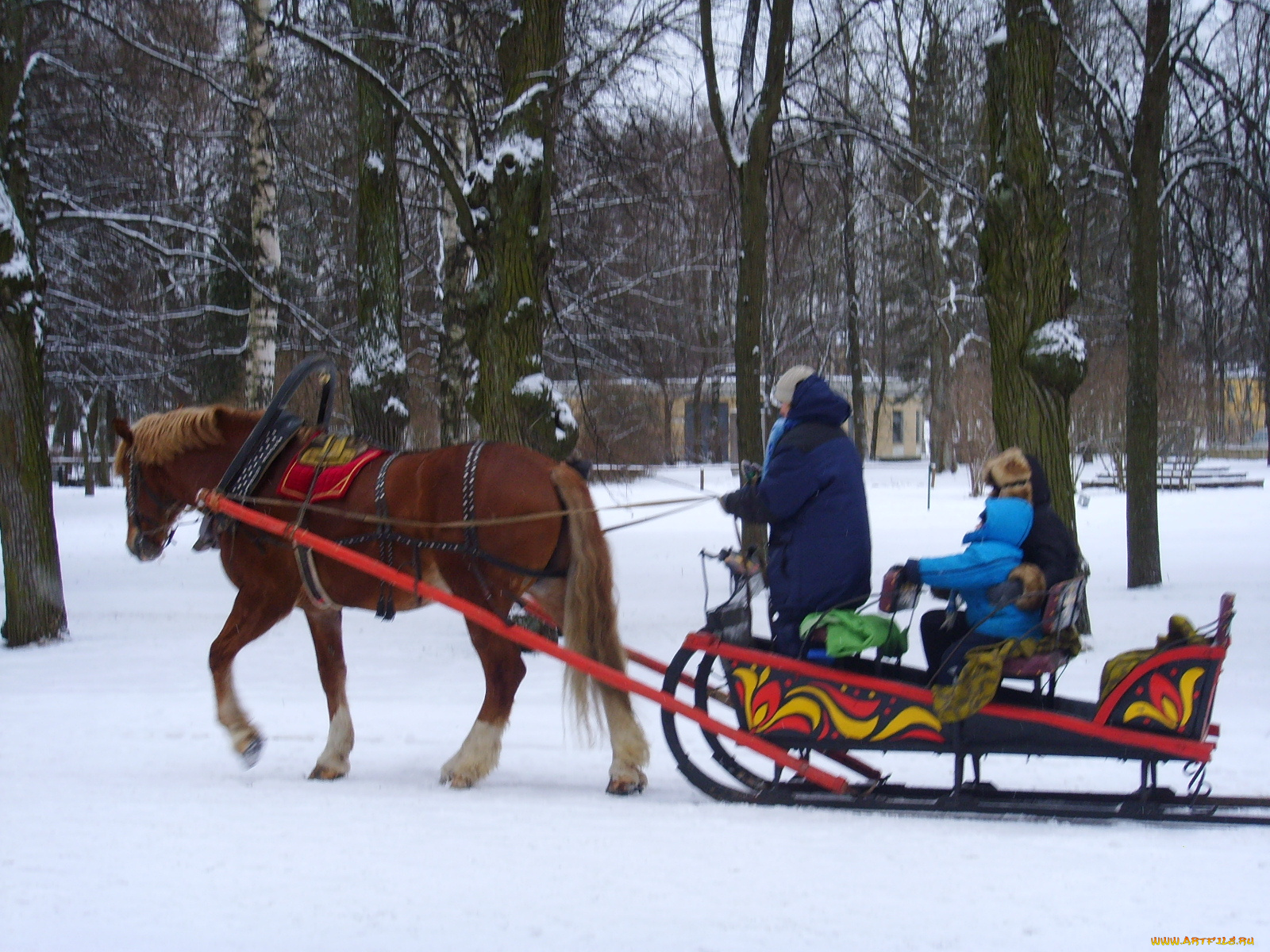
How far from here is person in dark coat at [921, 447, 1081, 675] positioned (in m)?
4.05

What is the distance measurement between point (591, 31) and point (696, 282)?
10168 millimetres

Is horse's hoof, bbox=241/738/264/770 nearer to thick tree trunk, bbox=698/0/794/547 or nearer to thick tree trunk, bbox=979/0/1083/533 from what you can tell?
thick tree trunk, bbox=979/0/1083/533

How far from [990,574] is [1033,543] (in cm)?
22

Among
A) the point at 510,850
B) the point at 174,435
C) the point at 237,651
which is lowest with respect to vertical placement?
the point at 510,850

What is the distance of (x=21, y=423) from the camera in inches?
336

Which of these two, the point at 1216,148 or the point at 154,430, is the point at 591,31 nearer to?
the point at 1216,148

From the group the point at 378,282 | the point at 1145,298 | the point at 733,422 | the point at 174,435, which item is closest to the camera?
the point at 174,435

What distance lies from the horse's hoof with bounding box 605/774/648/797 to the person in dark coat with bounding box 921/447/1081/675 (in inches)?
52.2

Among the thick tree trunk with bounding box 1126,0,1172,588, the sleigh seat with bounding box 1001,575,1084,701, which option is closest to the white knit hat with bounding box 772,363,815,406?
the sleigh seat with bounding box 1001,575,1084,701

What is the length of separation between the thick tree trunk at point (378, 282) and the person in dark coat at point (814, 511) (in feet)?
21.8

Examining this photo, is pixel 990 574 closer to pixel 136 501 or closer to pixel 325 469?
pixel 325 469

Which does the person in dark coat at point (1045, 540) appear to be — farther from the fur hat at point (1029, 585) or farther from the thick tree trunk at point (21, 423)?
the thick tree trunk at point (21, 423)

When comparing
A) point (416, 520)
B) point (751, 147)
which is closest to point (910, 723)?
point (416, 520)

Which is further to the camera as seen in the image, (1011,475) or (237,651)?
(237,651)
